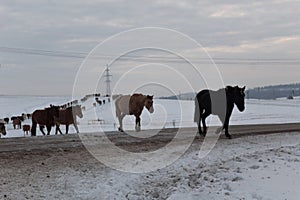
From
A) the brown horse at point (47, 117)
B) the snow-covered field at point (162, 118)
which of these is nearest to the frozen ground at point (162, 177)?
the brown horse at point (47, 117)

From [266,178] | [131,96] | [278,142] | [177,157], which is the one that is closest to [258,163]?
[266,178]

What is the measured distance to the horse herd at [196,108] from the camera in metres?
15.9

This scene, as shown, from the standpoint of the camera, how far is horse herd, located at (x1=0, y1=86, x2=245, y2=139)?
15.9 m

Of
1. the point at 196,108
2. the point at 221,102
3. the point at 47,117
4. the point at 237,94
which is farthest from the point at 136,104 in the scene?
the point at 47,117

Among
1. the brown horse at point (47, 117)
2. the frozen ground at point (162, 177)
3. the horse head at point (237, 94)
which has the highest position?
the horse head at point (237, 94)

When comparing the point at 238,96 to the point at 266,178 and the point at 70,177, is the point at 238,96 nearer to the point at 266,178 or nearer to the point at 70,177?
the point at 266,178

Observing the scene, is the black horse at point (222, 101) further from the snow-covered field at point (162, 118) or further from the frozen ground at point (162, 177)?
the snow-covered field at point (162, 118)

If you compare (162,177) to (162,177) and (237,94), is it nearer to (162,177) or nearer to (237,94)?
(162,177)

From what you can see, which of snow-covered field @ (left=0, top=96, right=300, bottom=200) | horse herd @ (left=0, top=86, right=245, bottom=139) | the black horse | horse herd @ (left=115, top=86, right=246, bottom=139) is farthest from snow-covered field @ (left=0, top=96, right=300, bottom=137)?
snow-covered field @ (left=0, top=96, right=300, bottom=200)

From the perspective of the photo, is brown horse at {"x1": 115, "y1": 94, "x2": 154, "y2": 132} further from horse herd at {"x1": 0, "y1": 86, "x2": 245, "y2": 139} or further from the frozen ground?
the frozen ground

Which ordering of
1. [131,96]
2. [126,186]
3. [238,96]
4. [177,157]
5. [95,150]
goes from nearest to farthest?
[126,186] < [177,157] < [95,150] < [238,96] < [131,96]

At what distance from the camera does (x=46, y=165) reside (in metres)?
11.0

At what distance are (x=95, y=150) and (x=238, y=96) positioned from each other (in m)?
5.91

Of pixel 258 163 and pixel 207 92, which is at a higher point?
pixel 207 92
